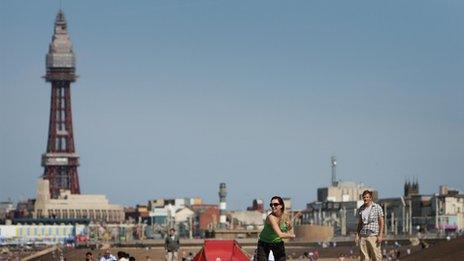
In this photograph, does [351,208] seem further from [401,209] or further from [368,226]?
[368,226]

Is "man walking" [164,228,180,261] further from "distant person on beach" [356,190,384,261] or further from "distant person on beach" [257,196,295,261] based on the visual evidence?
"distant person on beach" [257,196,295,261]

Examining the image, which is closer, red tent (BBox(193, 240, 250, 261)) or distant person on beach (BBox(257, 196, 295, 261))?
distant person on beach (BBox(257, 196, 295, 261))

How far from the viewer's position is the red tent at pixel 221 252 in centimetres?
2044

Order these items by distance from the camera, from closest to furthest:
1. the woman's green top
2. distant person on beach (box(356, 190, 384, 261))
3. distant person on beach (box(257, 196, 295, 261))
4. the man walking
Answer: distant person on beach (box(257, 196, 295, 261)), the woman's green top, distant person on beach (box(356, 190, 384, 261)), the man walking

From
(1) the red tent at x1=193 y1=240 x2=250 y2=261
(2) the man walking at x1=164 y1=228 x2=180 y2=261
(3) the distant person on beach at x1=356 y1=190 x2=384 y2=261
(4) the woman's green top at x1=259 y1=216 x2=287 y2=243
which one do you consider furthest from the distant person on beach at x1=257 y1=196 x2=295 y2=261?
(2) the man walking at x1=164 y1=228 x2=180 y2=261

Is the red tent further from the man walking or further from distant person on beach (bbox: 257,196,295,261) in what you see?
the man walking

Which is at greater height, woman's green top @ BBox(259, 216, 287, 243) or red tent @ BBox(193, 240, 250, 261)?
woman's green top @ BBox(259, 216, 287, 243)

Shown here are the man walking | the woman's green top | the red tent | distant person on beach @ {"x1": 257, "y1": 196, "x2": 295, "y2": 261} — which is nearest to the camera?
distant person on beach @ {"x1": 257, "y1": 196, "x2": 295, "y2": 261}

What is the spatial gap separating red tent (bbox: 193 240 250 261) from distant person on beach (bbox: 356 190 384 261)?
7.09ft

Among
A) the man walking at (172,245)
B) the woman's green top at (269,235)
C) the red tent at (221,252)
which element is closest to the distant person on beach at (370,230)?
the woman's green top at (269,235)

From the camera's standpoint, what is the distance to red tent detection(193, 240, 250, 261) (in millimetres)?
20438

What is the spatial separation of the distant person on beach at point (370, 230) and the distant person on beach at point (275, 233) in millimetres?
1937

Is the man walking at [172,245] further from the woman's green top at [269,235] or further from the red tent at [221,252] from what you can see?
the woman's green top at [269,235]

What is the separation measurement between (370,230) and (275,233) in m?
2.36
